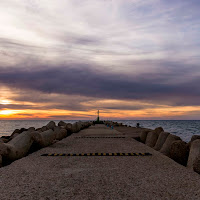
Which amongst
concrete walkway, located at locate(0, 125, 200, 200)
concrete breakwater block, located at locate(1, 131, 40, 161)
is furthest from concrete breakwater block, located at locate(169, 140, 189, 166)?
concrete breakwater block, located at locate(1, 131, 40, 161)

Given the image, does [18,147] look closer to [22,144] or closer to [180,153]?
[22,144]

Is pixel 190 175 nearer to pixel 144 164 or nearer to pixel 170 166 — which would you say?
pixel 170 166

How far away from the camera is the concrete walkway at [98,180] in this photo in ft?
15.2

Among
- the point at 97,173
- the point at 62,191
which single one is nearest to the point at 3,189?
the point at 62,191

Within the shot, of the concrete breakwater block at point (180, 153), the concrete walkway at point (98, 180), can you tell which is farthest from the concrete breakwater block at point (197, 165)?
the concrete breakwater block at point (180, 153)

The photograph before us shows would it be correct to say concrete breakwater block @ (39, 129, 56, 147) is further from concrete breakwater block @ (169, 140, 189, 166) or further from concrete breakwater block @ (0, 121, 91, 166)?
concrete breakwater block @ (169, 140, 189, 166)

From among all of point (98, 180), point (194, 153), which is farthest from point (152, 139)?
point (98, 180)

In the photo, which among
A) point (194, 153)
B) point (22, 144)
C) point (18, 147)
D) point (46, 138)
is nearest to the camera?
point (194, 153)

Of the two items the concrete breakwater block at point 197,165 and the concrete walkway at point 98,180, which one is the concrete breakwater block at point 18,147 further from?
the concrete breakwater block at point 197,165

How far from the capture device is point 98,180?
560 cm

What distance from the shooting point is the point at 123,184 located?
528 centimetres

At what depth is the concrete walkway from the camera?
183 inches

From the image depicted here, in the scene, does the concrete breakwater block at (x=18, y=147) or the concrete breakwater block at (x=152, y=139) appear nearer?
the concrete breakwater block at (x=18, y=147)

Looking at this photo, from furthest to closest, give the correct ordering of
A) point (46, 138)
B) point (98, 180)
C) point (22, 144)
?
point (46, 138)
point (22, 144)
point (98, 180)
